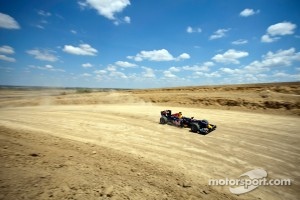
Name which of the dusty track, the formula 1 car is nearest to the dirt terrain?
the dusty track

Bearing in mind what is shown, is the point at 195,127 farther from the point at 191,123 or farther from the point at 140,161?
the point at 140,161

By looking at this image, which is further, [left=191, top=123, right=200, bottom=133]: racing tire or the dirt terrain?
[left=191, top=123, right=200, bottom=133]: racing tire

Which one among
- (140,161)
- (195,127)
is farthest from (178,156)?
(195,127)

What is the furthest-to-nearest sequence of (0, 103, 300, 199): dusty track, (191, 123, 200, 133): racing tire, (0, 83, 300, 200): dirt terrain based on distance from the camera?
(191, 123, 200, 133): racing tire, (0, 103, 300, 199): dusty track, (0, 83, 300, 200): dirt terrain

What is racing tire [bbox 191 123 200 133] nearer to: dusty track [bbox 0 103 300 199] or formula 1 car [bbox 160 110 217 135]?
formula 1 car [bbox 160 110 217 135]

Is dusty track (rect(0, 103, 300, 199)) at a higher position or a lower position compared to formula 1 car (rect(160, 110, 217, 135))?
lower

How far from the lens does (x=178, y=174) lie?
676cm

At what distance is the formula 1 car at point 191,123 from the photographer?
12.9 metres

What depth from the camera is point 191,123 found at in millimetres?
13570

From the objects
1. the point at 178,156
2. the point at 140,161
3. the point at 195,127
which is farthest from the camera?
the point at 195,127

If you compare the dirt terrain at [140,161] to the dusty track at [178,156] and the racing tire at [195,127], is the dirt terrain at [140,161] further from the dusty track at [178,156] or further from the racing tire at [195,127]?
the racing tire at [195,127]

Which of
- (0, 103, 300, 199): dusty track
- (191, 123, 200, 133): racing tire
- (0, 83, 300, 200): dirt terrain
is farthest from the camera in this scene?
(191, 123, 200, 133): racing tire

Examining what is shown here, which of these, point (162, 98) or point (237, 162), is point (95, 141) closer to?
point (237, 162)

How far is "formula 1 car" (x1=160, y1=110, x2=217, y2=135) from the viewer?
12883mm
